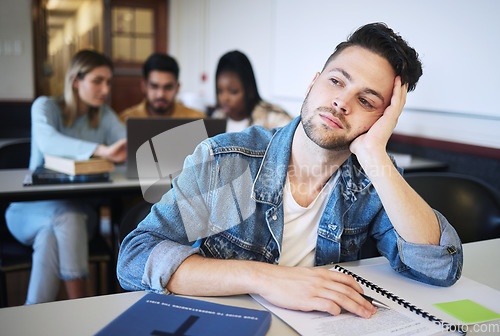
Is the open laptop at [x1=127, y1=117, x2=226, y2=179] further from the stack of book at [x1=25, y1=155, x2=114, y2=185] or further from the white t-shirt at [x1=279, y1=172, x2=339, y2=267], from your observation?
the white t-shirt at [x1=279, y1=172, x2=339, y2=267]

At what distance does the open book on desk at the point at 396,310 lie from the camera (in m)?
0.79

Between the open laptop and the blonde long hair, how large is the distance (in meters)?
0.51

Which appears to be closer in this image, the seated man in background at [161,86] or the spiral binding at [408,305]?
the spiral binding at [408,305]

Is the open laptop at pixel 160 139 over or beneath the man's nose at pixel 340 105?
beneath

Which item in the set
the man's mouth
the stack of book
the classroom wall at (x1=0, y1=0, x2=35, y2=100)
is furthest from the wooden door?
the man's mouth

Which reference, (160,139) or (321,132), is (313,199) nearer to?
(321,132)

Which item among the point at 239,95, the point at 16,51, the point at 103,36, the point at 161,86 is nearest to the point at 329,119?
the point at 239,95

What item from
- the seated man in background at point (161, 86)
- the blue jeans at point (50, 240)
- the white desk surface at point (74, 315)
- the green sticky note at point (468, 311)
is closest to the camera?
the white desk surface at point (74, 315)

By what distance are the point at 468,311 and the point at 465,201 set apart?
88 centimetres

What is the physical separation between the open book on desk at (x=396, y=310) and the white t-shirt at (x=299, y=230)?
132 millimetres

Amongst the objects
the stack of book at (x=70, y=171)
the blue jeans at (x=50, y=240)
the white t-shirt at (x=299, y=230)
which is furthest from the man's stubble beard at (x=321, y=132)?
the blue jeans at (x=50, y=240)

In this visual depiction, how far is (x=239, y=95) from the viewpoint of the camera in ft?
9.14

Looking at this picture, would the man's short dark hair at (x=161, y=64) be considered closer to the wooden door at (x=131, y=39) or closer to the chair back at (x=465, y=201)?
the chair back at (x=465, y=201)

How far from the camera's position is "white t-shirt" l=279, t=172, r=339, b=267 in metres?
1.14
